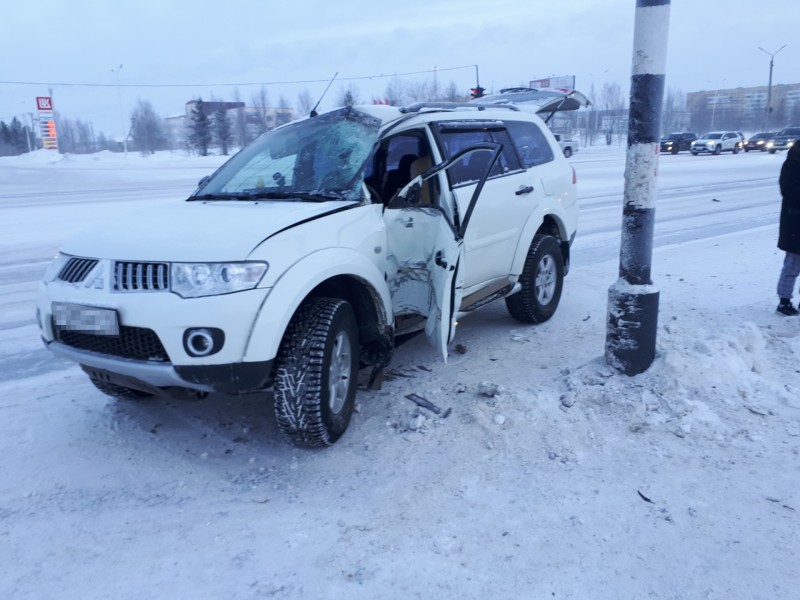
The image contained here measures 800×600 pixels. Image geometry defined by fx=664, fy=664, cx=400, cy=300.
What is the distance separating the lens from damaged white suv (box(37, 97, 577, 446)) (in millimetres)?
3330

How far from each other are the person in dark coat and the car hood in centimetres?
414

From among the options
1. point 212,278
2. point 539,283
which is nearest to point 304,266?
point 212,278

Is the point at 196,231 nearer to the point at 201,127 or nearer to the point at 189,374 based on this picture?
the point at 189,374

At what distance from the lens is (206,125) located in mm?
73812

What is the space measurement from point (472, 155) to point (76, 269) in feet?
9.91

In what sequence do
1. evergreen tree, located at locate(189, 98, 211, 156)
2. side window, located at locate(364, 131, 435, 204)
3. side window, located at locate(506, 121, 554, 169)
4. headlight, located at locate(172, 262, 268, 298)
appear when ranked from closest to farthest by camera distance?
headlight, located at locate(172, 262, 268, 298) → side window, located at locate(364, 131, 435, 204) → side window, located at locate(506, 121, 554, 169) → evergreen tree, located at locate(189, 98, 211, 156)

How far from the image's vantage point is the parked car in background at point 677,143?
4584 cm

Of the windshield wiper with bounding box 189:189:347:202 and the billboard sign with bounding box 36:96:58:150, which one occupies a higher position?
the billboard sign with bounding box 36:96:58:150

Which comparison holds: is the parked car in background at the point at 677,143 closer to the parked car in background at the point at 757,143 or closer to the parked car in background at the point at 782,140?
the parked car in background at the point at 757,143

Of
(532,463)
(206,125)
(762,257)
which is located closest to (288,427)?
(532,463)

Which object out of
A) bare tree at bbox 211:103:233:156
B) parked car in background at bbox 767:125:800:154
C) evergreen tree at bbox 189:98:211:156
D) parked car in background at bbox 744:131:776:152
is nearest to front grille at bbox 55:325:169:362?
parked car in background at bbox 767:125:800:154

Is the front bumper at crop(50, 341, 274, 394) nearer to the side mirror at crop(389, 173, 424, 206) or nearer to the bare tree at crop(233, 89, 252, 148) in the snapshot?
the side mirror at crop(389, 173, 424, 206)

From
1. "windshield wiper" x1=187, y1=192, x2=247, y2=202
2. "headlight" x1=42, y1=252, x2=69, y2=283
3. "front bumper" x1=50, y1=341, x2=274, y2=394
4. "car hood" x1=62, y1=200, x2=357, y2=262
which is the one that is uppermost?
"windshield wiper" x1=187, y1=192, x2=247, y2=202

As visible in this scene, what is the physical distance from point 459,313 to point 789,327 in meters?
2.92
